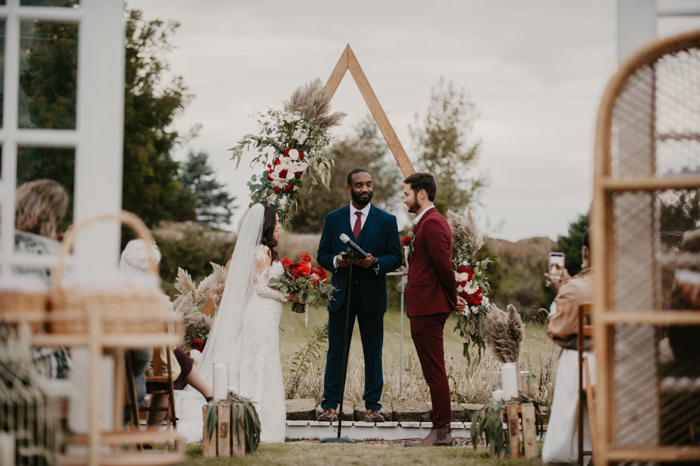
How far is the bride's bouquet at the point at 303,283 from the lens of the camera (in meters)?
5.09

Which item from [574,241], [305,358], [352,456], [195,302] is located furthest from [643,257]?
[574,241]

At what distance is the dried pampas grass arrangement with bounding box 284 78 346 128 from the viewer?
5.61 meters

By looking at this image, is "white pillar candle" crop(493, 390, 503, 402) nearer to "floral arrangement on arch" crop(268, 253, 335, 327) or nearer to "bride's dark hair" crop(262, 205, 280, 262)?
"floral arrangement on arch" crop(268, 253, 335, 327)

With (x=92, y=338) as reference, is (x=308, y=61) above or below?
above

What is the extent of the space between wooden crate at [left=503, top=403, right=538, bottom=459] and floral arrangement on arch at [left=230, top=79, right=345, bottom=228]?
2557mm

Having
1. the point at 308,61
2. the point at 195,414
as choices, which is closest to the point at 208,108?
the point at 308,61

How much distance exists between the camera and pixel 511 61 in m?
17.7

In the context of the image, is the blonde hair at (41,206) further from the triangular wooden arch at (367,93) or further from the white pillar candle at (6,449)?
the triangular wooden arch at (367,93)

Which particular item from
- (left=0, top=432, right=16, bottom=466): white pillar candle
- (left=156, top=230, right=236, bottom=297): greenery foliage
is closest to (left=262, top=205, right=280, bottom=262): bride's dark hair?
(left=0, top=432, right=16, bottom=466): white pillar candle

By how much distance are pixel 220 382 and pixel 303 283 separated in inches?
51.0

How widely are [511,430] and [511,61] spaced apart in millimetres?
15493

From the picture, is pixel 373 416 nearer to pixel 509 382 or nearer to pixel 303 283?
pixel 303 283

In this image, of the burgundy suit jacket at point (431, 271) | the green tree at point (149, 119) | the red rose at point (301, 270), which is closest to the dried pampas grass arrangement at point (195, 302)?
the red rose at point (301, 270)

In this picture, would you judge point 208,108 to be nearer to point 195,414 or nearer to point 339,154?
point 339,154
